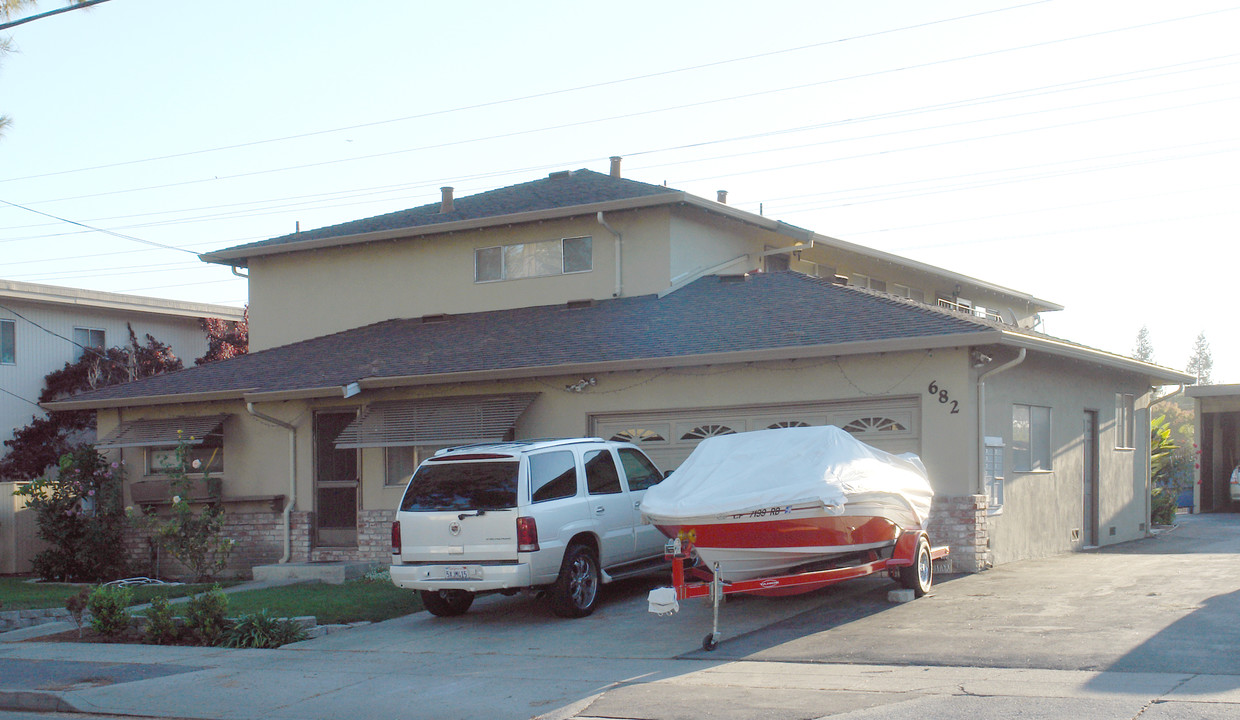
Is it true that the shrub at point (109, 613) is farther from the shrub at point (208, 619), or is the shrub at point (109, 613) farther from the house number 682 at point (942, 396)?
Result: the house number 682 at point (942, 396)

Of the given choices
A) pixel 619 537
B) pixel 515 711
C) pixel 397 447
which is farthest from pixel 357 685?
pixel 397 447

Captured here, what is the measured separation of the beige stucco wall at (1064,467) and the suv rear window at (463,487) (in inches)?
253

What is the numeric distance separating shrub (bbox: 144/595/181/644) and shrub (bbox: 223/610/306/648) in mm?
693

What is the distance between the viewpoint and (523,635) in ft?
39.4

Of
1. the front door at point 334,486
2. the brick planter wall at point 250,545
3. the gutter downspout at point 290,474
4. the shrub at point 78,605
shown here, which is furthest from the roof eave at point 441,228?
the shrub at point 78,605

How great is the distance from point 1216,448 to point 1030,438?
51.3 ft

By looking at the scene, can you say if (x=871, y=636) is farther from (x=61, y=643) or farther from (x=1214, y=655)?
(x=61, y=643)

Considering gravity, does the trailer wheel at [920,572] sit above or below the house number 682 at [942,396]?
below

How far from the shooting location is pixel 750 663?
9.90m

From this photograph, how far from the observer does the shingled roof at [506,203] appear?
2077 cm

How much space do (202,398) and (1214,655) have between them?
16.2 meters

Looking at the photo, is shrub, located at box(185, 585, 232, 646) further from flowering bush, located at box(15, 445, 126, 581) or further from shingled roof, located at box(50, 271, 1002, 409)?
flowering bush, located at box(15, 445, 126, 581)

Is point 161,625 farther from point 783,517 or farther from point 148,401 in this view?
point 148,401

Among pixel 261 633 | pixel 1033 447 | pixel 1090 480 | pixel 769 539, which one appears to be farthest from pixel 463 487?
pixel 1090 480
